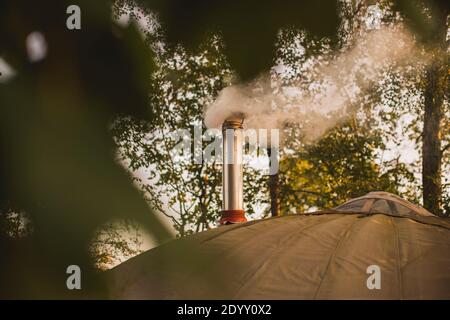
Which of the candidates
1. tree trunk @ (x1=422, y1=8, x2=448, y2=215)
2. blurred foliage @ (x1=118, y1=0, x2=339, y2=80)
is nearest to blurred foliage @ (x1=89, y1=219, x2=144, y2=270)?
blurred foliage @ (x1=118, y1=0, x2=339, y2=80)

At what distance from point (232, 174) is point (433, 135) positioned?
4.32m

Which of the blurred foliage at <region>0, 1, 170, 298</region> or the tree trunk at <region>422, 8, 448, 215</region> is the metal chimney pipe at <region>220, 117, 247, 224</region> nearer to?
the tree trunk at <region>422, 8, 448, 215</region>

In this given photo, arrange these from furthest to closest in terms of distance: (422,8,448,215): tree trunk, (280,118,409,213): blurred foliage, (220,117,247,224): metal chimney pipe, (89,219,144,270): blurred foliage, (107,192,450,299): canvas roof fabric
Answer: (280,118,409,213): blurred foliage < (422,8,448,215): tree trunk < (220,117,247,224): metal chimney pipe < (107,192,450,299): canvas roof fabric < (89,219,144,270): blurred foliage

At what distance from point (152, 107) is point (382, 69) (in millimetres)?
12361

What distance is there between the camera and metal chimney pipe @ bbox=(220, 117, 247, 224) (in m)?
10.3

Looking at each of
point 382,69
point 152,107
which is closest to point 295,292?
point 152,107

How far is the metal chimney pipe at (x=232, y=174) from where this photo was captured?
33.8 ft

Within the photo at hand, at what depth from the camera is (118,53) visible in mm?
341

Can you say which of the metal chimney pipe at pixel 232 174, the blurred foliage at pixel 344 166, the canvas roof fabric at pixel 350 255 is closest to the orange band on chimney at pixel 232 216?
the metal chimney pipe at pixel 232 174

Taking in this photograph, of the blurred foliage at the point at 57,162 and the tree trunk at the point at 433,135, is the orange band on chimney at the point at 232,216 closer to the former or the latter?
the tree trunk at the point at 433,135

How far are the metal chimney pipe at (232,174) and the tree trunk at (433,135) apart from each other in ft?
12.3

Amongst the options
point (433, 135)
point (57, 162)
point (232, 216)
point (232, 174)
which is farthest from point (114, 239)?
point (433, 135)

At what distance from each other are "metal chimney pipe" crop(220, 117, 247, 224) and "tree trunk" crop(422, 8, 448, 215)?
3.75 metres

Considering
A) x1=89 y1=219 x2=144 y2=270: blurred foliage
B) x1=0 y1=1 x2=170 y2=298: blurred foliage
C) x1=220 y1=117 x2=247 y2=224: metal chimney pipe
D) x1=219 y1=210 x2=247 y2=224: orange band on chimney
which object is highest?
x1=220 y1=117 x2=247 y2=224: metal chimney pipe
